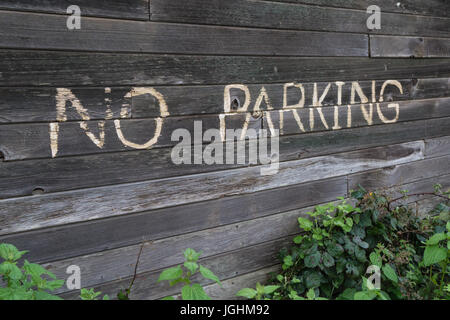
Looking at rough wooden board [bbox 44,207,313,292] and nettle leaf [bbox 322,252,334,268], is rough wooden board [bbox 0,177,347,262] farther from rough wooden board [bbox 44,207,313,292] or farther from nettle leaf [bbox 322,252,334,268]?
nettle leaf [bbox 322,252,334,268]

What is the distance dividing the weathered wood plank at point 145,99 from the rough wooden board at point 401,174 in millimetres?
692

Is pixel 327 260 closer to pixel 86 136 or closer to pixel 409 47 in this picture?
pixel 86 136

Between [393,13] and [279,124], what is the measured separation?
5.36ft

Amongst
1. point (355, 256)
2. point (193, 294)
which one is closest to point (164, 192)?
point (193, 294)

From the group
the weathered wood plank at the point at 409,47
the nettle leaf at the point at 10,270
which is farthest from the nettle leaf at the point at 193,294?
the weathered wood plank at the point at 409,47

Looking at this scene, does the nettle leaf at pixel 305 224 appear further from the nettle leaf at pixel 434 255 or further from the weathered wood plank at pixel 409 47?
the weathered wood plank at pixel 409 47

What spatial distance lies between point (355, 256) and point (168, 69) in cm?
195

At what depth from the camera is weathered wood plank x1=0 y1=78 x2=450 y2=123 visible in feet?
6.21

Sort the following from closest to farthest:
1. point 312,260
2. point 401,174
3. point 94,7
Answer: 1. point 94,7
2. point 312,260
3. point 401,174

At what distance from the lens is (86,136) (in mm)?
2062

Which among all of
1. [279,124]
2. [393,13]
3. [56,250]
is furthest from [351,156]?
[56,250]

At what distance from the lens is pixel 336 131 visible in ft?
9.91

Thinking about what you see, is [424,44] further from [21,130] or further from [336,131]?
[21,130]

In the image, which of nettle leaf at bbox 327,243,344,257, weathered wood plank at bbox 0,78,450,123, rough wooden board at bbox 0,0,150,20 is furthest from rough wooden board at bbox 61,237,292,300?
rough wooden board at bbox 0,0,150,20
